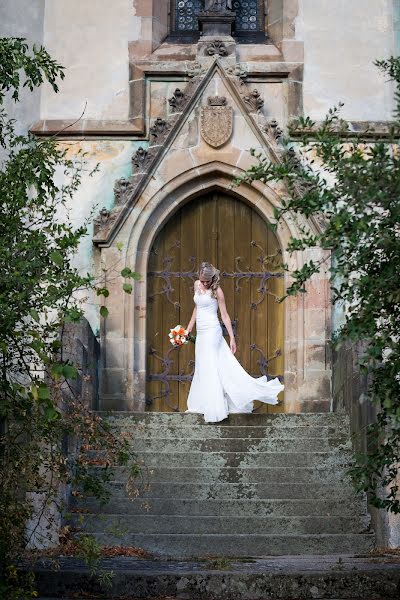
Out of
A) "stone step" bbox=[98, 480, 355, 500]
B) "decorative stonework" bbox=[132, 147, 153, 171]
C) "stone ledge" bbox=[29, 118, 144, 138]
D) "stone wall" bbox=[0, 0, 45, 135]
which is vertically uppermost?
"stone wall" bbox=[0, 0, 45, 135]

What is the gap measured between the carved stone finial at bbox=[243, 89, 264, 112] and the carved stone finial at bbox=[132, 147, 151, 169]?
1.35m

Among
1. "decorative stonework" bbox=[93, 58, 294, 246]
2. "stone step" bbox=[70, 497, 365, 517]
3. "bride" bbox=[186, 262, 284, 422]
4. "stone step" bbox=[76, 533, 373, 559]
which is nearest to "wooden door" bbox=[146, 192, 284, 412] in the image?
"decorative stonework" bbox=[93, 58, 294, 246]

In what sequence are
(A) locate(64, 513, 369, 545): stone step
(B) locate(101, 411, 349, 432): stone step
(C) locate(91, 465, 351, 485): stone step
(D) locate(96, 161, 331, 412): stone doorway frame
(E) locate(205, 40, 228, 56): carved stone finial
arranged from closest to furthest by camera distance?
(A) locate(64, 513, 369, 545): stone step → (C) locate(91, 465, 351, 485): stone step → (B) locate(101, 411, 349, 432): stone step → (D) locate(96, 161, 331, 412): stone doorway frame → (E) locate(205, 40, 228, 56): carved stone finial

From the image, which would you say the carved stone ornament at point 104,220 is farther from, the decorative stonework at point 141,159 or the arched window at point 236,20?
the arched window at point 236,20

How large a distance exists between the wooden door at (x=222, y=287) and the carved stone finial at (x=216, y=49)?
171 cm

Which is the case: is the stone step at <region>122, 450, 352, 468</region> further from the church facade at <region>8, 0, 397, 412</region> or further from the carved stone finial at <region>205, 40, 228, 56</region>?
the carved stone finial at <region>205, 40, 228, 56</region>

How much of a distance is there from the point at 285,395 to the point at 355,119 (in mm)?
3523

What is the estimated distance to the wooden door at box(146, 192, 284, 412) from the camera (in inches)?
711

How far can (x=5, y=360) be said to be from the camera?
33.2 feet

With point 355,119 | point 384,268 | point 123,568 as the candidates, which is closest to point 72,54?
point 355,119

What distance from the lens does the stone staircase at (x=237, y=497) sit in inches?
500

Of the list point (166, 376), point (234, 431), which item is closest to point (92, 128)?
point (166, 376)

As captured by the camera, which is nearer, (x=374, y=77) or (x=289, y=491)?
(x=289, y=491)

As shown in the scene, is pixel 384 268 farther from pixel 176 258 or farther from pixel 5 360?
pixel 176 258
